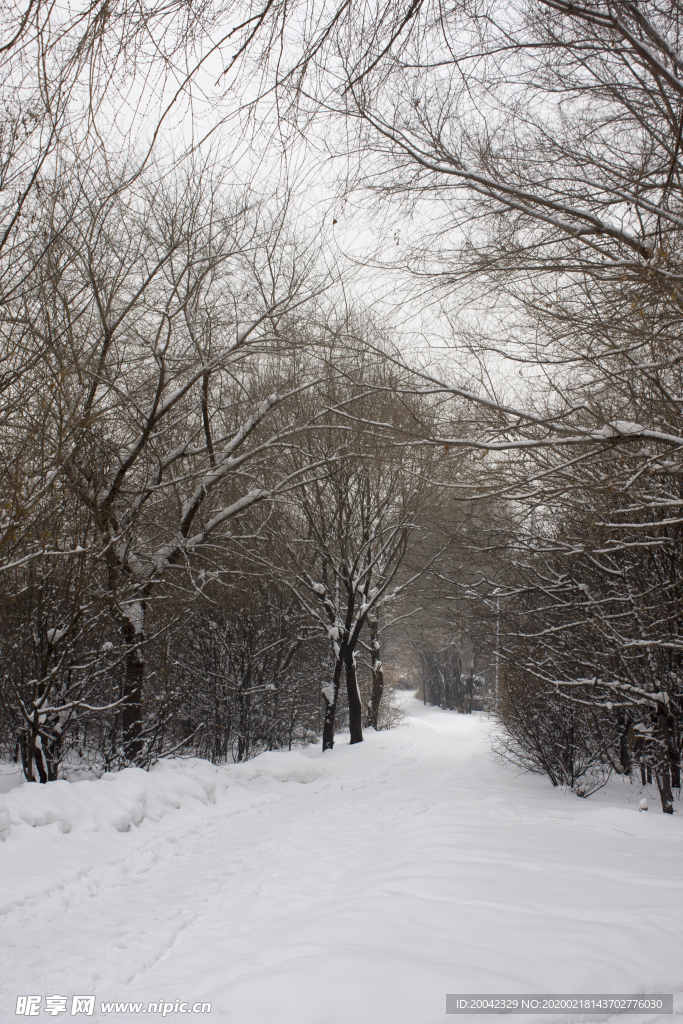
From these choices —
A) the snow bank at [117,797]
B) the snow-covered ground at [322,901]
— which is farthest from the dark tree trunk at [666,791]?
the snow bank at [117,797]

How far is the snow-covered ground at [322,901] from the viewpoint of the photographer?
7.82 ft

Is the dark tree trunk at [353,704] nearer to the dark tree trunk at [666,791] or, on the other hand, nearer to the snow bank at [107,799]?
the snow bank at [107,799]

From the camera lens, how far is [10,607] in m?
6.34

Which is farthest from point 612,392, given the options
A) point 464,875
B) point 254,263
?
point 254,263

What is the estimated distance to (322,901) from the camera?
398cm

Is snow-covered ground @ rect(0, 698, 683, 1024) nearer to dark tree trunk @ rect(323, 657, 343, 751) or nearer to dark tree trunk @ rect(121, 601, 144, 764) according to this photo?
dark tree trunk @ rect(121, 601, 144, 764)

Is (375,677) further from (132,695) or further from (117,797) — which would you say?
(117,797)

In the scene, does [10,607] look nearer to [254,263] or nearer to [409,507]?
[254,263]

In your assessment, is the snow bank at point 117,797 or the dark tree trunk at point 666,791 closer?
the snow bank at point 117,797

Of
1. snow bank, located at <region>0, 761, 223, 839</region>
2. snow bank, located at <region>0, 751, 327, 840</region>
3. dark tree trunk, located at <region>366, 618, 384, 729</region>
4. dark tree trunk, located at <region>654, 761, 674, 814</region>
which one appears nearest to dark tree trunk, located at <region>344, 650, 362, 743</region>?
dark tree trunk, located at <region>366, 618, 384, 729</region>

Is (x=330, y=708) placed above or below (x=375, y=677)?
below

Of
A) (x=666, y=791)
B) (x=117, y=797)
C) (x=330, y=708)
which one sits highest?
(x=117, y=797)

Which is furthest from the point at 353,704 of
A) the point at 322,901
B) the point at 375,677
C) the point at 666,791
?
the point at 322,901

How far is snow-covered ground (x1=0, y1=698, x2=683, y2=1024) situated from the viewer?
238cm
